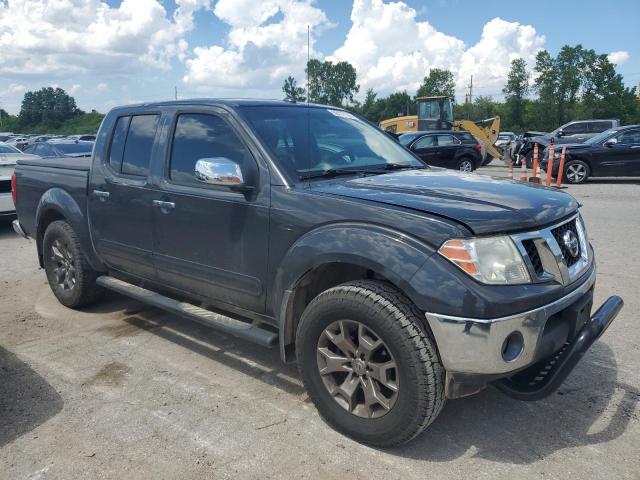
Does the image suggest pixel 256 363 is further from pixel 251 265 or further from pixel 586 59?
pixel 586 59

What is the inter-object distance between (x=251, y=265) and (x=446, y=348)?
1.37 meters

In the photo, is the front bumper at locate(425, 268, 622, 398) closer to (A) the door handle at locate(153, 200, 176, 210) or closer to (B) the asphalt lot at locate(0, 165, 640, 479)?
(B) the asphalt lot at locate(0, 165, 640, 479)

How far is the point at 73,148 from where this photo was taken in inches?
521

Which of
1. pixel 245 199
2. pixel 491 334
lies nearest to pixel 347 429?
pixel 491 334

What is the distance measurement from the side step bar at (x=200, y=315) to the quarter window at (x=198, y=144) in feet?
2.92

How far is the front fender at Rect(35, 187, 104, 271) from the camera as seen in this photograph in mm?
4895

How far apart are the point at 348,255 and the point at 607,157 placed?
14.9 meters

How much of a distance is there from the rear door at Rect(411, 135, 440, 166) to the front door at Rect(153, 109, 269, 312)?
600 inches

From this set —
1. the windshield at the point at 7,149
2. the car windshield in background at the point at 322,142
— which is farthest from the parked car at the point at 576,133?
the car windshield in background at the point at 322,142

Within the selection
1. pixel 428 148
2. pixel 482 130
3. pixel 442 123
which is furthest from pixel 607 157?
pixel 442 123

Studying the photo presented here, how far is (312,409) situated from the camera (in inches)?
133

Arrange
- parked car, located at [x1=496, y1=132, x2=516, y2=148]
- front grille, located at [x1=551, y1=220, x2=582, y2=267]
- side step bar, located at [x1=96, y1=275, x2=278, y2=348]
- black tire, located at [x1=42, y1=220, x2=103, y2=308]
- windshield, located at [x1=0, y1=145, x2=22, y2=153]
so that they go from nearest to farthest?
1. front grille, located at [x1=551, y1=220, x2=582, y2=267]
2. side step bar, located at [x1=96, y1=275, x2=278, y2=348]
3. black tire, located at [x1=42, y1=220, x2=103, y2=308]
4. windshield, located at [x1=0, y1=145, x2=22, y2=153]
5. parked car, located at [x1=496, y1=132, x2=516, y2=148]

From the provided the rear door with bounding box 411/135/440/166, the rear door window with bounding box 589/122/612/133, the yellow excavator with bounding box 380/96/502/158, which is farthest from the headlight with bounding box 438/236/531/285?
the rear door window with bounding box 589/122/612/133

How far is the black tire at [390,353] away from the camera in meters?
2.66
